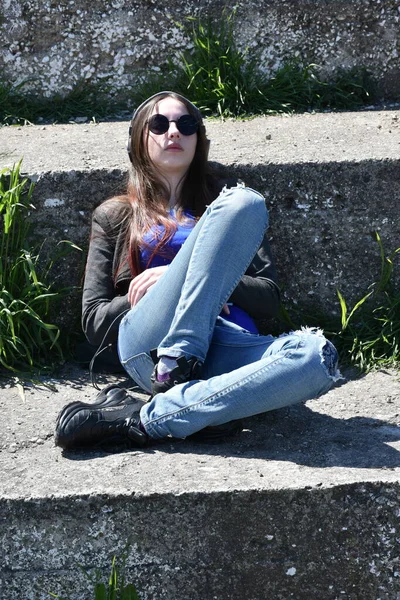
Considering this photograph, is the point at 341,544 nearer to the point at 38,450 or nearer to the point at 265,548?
the point at 265,548

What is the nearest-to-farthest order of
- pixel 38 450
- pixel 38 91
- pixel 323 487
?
pixel 323 487, pixel 38 450, pixel 38 91

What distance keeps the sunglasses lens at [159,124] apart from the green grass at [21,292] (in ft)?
1.79

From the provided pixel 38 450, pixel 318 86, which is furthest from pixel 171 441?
pixel 318 86

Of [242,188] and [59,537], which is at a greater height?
[242,188]

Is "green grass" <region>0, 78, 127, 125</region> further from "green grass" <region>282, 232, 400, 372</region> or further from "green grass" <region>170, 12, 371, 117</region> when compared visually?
"green grass" <region>282, 232, 400, 372</region>

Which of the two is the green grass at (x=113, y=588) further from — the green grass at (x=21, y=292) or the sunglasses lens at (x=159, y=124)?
the sunglasses lens at (x=159, y=124)

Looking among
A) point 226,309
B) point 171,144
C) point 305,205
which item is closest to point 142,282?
point 226,309

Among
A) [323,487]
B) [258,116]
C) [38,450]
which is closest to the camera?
[323,487]

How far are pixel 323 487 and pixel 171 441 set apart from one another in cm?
59

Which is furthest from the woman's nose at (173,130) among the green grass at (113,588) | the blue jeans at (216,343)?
the green grass at (113,588)

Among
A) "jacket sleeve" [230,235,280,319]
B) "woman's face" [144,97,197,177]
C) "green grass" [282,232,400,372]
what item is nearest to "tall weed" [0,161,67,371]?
"woman's face" [144,97,197,177]

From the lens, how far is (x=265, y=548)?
246 centimetres

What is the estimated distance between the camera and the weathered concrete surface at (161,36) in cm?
446

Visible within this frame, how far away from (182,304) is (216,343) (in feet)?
0.77
